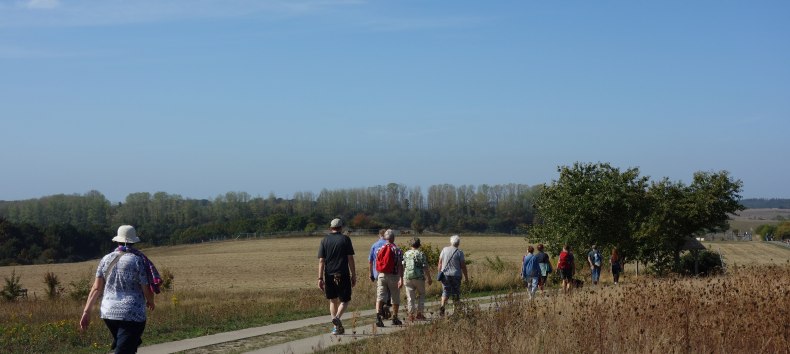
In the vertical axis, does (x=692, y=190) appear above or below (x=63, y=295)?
above

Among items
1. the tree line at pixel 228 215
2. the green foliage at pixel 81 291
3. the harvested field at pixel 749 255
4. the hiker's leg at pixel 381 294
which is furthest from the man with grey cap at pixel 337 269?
the tree line at pixel 228 215

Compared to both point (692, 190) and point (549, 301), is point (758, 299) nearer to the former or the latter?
point (549, 301)

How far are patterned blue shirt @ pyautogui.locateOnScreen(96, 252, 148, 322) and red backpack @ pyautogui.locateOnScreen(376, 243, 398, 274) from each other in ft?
20.3

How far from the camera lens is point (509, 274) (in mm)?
29172

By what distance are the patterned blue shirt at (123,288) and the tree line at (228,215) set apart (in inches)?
3124

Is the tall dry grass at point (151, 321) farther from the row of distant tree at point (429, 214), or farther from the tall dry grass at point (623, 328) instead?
the row of distant tree at point (429, 214)

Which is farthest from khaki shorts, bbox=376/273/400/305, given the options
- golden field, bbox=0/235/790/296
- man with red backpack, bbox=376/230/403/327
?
golden field, bbox=0/235/790/296

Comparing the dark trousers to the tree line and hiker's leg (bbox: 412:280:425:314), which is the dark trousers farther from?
the tree line

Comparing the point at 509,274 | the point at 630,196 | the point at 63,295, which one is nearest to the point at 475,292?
the point at 509,274

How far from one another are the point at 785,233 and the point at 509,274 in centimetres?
10282

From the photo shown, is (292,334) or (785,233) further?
(785,233)

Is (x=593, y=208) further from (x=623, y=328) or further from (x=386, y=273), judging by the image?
(x=623, y=328)

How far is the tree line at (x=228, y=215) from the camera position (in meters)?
89.6

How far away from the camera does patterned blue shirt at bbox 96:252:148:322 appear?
9047mm
